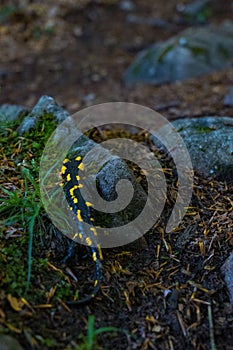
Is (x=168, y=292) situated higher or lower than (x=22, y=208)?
lower

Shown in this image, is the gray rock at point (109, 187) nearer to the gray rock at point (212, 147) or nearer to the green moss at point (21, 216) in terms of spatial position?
the green moss at point (21, 216)

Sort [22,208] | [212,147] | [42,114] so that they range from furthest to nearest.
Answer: [42,114], [212,147], [22,208]

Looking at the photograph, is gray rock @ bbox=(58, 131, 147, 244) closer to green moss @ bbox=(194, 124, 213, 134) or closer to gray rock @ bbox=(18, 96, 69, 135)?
gray rock @ bbox=(18, 96, 69, 135)

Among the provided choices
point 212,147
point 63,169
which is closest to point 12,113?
point 63,169

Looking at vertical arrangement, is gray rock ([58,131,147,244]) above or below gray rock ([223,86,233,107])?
above

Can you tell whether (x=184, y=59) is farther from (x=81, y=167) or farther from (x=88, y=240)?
(x=88, y=240)

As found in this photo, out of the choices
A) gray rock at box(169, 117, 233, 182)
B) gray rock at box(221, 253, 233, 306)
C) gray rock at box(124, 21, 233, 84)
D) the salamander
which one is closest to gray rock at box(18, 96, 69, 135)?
the salamander
